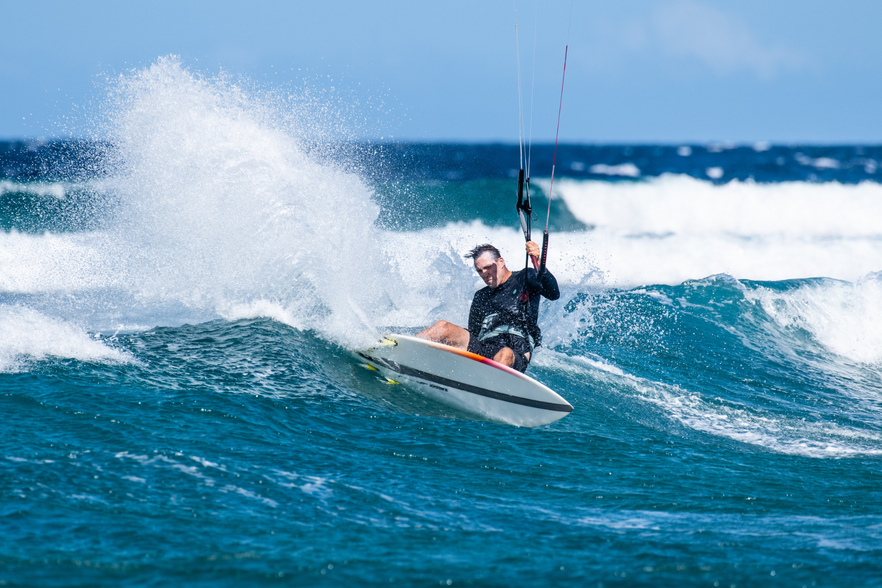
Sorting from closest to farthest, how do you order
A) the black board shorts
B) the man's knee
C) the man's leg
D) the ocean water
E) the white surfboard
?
the ocean water
the white surfboard
the man's knee
the black board shorts
the man's leg

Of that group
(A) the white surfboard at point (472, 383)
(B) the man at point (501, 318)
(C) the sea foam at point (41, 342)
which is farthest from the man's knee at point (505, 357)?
(C) the sea foam at point (41, 342)

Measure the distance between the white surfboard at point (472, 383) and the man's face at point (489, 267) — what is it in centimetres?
81

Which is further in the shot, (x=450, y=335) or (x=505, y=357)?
(x=450, y=335)

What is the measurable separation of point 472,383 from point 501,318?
2.37 feet

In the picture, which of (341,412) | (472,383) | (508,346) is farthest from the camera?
(508,346)

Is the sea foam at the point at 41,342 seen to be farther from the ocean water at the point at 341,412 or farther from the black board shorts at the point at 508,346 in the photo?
the black board shorts at the point at 508,346

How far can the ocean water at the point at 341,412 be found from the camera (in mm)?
3553

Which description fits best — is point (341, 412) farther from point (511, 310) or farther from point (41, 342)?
point (41, 342)

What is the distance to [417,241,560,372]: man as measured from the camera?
6484mm

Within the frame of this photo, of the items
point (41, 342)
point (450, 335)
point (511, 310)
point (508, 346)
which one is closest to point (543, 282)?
point (511, 310)

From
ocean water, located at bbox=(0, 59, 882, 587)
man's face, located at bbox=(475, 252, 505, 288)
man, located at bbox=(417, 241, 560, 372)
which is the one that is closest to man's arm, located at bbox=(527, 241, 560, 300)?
man, located at bbox=(417, 241, 560, 372)

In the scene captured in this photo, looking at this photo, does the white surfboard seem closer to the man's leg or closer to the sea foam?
the man's leg

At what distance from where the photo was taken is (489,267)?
6594mm

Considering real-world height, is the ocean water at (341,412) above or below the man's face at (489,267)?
below
